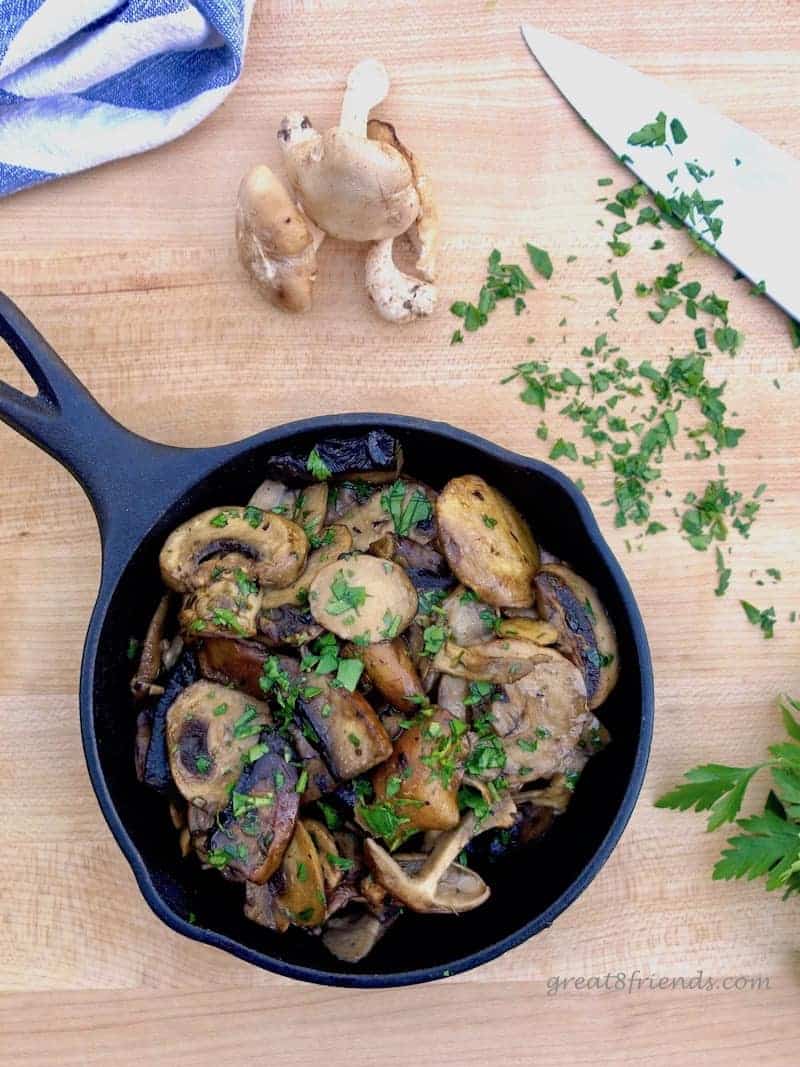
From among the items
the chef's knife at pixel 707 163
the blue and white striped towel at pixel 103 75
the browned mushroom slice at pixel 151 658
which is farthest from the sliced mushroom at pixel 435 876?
the blue and white striped towel at pixel 103 75

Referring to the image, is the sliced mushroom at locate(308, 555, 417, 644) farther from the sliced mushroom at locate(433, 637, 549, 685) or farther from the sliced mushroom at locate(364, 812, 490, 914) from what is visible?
the sliced mushroom at locate(364, 812, 490, 914)

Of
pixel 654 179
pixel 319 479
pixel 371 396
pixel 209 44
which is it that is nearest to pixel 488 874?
pixel 319 479

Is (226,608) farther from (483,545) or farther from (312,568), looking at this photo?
(483,545)

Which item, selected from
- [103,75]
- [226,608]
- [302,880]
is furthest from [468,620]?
[103,75]

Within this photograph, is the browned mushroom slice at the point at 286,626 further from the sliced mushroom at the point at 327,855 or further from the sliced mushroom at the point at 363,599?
the sliced mushroom at the point at 327,855

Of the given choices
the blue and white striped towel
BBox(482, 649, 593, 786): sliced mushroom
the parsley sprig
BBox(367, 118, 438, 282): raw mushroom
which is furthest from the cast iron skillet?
the blue and white striped towel

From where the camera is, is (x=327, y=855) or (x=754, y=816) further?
(x=754, y=816)
